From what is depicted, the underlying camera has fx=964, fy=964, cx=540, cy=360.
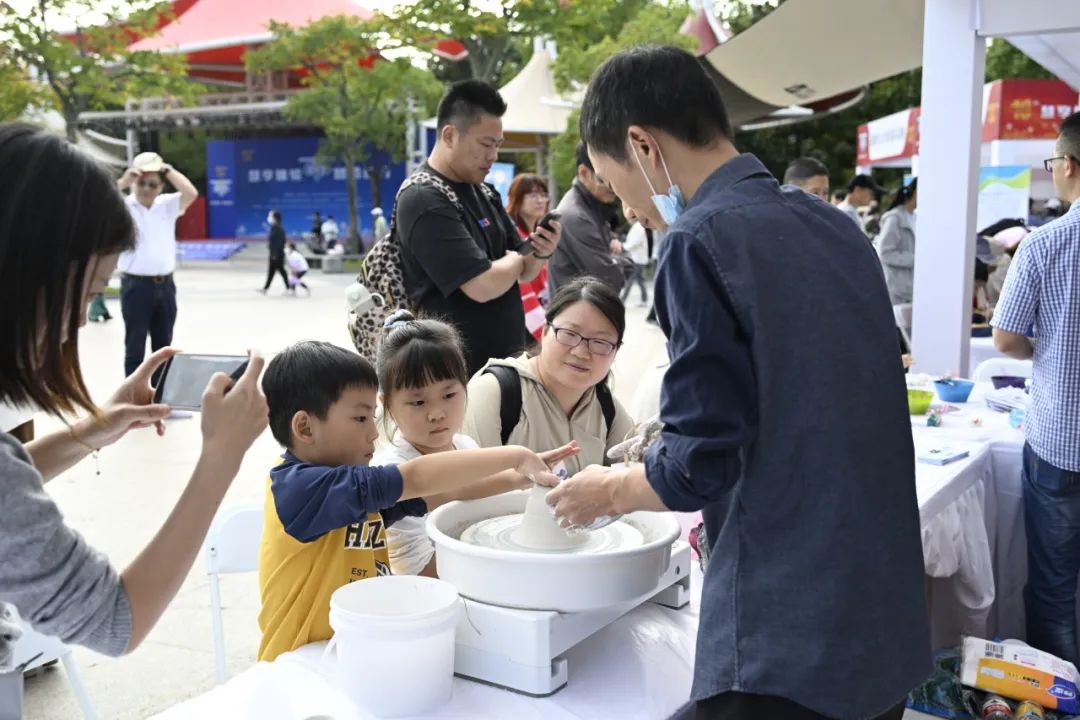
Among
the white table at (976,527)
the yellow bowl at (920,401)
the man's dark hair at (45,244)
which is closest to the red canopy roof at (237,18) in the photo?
the yellow bowl at (920,401)

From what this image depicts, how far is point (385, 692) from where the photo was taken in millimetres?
1327

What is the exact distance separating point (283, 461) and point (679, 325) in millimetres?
886

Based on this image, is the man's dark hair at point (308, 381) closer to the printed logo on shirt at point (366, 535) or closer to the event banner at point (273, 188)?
the printed logo on shirt at point (366, 535)

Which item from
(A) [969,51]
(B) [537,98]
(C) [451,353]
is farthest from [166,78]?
(C) [451,353]

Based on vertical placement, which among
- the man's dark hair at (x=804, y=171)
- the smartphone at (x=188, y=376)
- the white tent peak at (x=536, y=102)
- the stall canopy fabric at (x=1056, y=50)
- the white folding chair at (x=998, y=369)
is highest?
the white tent peak at (x=536, y=102)

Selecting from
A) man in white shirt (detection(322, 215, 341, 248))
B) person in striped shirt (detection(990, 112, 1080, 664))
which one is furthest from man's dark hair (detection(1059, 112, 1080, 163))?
man in white shirt (detection(322, 215, 341, 248))

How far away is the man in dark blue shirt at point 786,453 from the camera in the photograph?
1.20 meters

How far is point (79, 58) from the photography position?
1709 centimetres

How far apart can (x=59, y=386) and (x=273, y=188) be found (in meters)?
32.0

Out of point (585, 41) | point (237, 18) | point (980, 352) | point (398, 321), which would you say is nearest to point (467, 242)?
point (398, 321)

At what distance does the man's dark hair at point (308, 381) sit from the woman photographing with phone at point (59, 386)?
0.49 m

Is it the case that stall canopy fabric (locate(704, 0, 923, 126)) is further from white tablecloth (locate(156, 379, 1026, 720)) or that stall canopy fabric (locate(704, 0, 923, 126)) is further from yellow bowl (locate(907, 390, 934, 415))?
white tablecloth (locate(156, 379, 1026, 720))

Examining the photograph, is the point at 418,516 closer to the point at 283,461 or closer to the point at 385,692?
the point at 283,461

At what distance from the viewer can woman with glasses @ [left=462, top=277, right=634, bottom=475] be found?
2.57m
